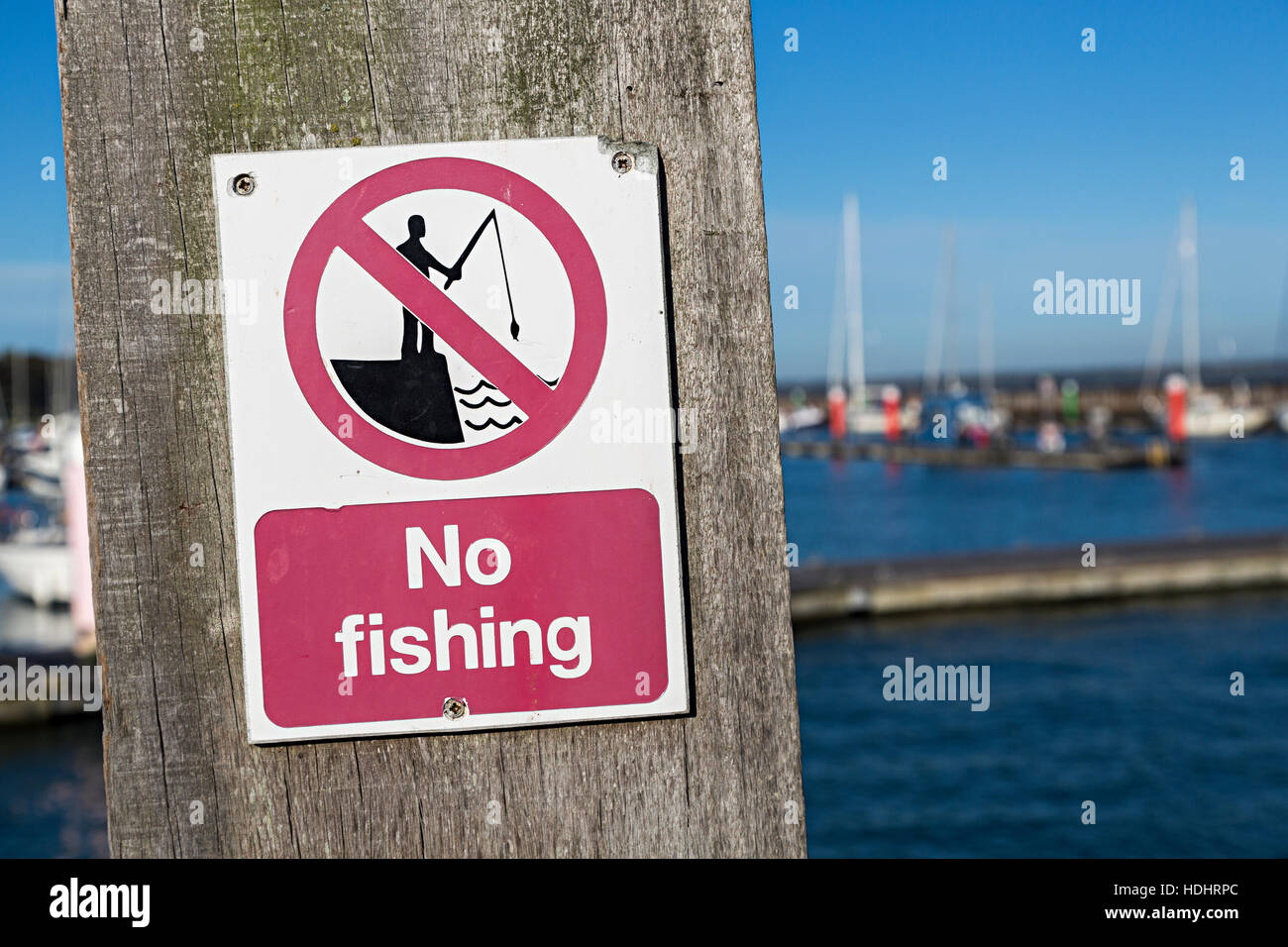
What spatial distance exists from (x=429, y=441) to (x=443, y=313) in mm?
154

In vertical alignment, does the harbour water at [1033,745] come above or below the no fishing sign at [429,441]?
below

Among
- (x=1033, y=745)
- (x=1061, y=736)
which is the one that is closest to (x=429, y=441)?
(x=1033, y=745)

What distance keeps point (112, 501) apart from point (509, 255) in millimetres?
558

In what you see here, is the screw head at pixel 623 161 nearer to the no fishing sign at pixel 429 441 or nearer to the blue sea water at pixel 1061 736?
the no fishing sign at pixel 429 441

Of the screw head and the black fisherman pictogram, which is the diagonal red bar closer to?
the black fisherman pictogram

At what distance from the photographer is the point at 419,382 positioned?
1300 millimetres

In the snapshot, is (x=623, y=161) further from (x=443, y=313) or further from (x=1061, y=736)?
(x=1061, y=736)

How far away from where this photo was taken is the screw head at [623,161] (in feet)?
4.39

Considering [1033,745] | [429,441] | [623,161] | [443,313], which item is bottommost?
[1033,745]

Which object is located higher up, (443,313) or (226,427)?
(443,313)

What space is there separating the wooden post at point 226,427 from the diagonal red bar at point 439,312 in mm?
138

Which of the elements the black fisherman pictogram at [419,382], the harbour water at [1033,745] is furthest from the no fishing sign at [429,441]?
the harbour water at [1033,745]

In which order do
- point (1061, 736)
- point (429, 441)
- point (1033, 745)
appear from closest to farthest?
point (429, 441)
point (1033, 745)
point (1061, 736)

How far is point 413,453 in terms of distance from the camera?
130 centimetres
